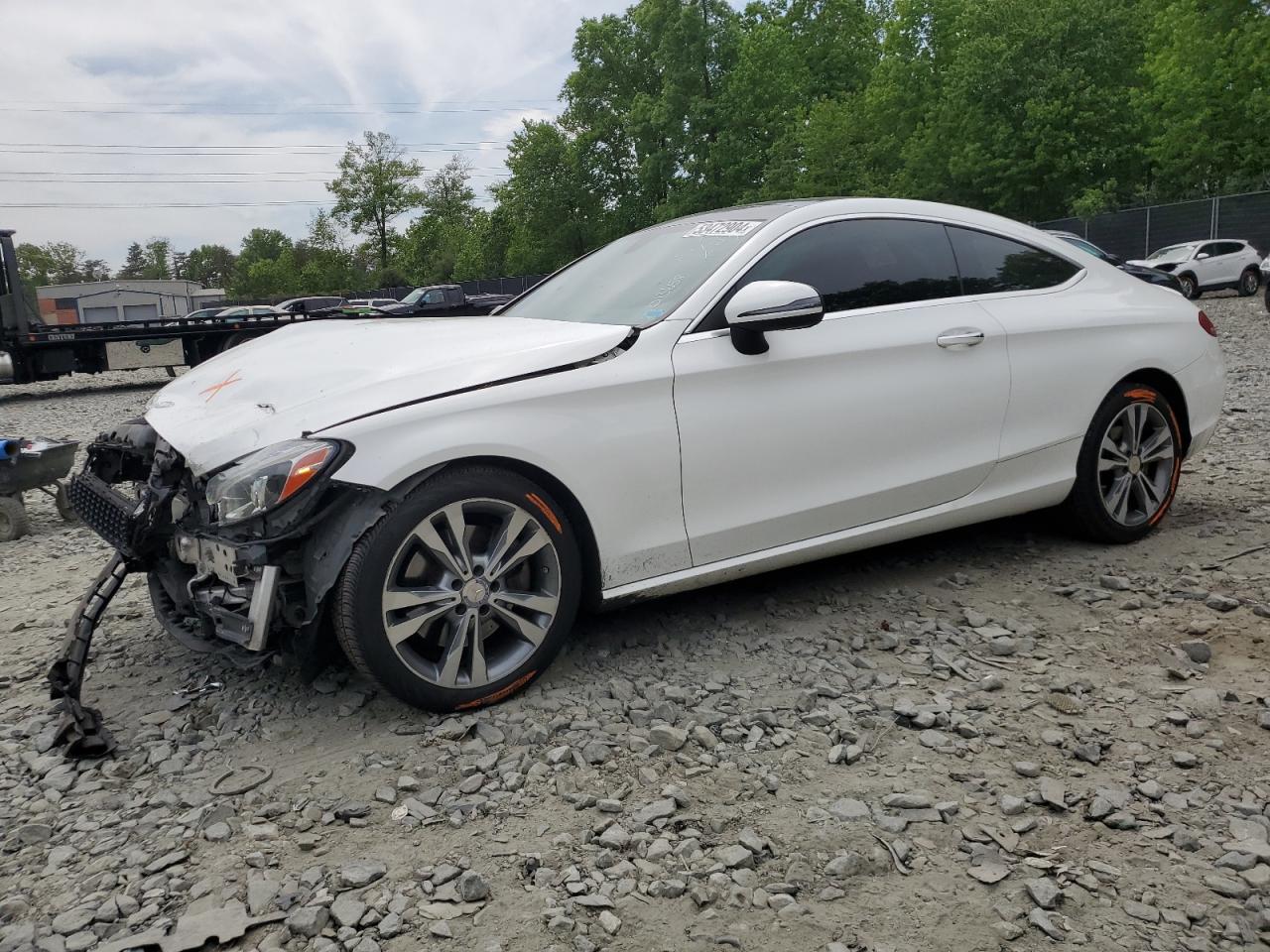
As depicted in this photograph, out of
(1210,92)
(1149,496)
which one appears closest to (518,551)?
(1149,496)

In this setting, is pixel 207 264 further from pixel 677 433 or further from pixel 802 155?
pixel 677 433

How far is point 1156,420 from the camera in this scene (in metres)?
4.71

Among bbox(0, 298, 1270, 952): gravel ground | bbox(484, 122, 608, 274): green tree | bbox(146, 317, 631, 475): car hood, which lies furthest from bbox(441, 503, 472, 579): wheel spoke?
bbox(484, 122, 608, 274): green tree

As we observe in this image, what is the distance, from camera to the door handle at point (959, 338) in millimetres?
4066

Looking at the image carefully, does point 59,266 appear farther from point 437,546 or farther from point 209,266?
point 437,546

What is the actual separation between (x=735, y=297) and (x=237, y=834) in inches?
86.8

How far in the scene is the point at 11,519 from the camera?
6484mm

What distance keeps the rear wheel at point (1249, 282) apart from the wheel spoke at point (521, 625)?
25231mm

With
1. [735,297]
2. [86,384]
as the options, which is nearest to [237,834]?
[735,297]

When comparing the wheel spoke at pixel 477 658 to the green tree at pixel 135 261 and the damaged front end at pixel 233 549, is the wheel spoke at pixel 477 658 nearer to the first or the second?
the damaged front end at pixel 233 549

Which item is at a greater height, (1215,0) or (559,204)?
(1215,0)

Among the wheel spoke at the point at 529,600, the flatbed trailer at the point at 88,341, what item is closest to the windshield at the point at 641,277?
the wheel spoke at the point at 529,600

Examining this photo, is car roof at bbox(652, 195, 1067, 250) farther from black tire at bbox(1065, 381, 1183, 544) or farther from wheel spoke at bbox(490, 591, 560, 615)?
wheel spoke at bbox(490, 591, 560, 615)

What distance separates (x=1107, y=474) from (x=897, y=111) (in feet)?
126
